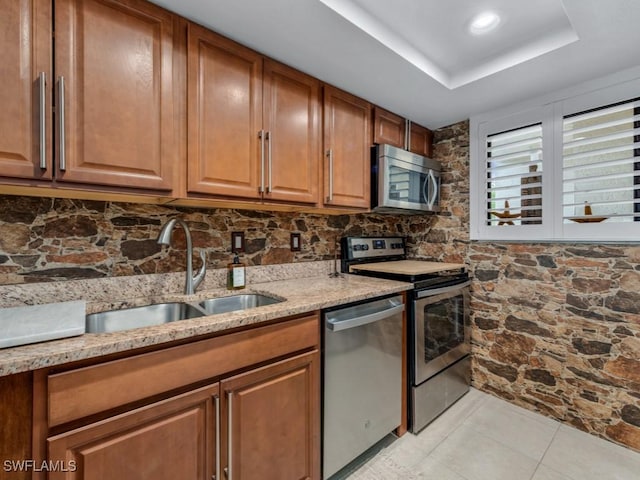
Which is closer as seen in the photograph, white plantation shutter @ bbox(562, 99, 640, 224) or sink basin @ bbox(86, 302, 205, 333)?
sink basin @ bbox(86, 302, 205, 333)

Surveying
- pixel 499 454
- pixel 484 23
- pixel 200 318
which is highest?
pixel 484 23

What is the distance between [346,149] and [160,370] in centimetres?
160

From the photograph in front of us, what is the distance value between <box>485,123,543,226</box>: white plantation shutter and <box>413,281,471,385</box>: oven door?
62 centimetres

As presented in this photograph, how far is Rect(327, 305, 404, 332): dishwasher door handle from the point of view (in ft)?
4.79

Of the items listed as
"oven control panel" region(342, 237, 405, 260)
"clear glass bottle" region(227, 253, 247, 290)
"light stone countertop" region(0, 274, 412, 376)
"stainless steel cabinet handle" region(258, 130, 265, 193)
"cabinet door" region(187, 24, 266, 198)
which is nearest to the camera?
"light stone countertop" region(0, 274, 412, 376)

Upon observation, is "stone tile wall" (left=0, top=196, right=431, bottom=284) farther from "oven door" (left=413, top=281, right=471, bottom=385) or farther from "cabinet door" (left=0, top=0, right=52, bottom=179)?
"oven door" (left=413, top=281, right=471, bottom=385)

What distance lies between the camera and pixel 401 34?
159 cm

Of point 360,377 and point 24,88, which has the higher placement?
point 24,88

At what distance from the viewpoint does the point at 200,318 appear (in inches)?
45.1

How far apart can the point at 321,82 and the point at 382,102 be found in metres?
0.53

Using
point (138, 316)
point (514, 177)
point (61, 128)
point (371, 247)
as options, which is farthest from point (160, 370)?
point (514, 177)

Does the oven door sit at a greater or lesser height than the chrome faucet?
lesser

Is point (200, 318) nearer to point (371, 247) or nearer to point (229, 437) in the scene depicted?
point (229, 437)

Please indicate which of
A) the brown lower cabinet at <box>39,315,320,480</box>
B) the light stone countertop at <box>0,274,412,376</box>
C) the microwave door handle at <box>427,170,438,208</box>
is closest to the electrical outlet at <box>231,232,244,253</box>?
the light stone countertop at <box>0,274,412,376</box>
